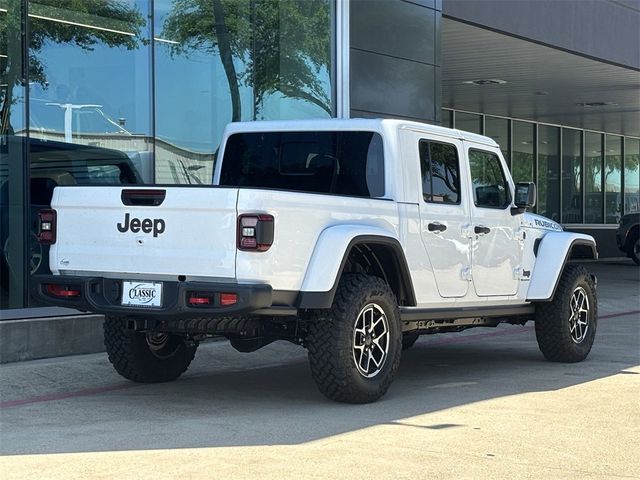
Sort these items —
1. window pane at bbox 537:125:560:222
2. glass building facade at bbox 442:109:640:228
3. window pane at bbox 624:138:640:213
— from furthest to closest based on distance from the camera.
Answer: window pane at bbox 624:138:640:213, window pane at bbox 537:125:560:222, glass building facade at bbox 442:109:640:228

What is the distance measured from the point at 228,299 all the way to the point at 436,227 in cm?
226

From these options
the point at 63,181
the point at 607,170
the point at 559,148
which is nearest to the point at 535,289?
the point at 63,181

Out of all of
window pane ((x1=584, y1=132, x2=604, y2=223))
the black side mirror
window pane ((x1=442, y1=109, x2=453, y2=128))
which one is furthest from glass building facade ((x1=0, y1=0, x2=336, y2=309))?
window pane ((x1=584, y1=132, x2=604, y2=223))

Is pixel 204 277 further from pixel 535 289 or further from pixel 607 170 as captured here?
pixel 607 170

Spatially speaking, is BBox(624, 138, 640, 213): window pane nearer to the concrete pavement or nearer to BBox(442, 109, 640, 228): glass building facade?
BBox(442, 109, 640, 228): glass building facade

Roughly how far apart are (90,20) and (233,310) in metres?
5.35

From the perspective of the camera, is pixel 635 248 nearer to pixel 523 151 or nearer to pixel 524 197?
pixel 523 151

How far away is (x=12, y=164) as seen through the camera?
10.5 meters

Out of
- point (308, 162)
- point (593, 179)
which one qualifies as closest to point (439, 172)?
point (308, 162)

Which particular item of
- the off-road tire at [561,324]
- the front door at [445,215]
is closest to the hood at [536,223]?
the off-road tire at [561,324]

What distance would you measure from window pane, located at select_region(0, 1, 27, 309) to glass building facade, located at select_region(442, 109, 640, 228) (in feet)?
60.6

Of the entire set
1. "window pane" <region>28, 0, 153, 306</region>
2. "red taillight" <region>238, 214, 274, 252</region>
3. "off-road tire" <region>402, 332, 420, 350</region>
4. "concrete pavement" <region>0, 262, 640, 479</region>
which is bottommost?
"concrete pavement" <region>0, 262, 640, 479</region>

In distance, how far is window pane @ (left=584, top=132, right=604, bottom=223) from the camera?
3422 centimetres

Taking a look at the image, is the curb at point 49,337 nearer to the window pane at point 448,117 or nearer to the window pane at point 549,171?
the window pane at point 448,117
